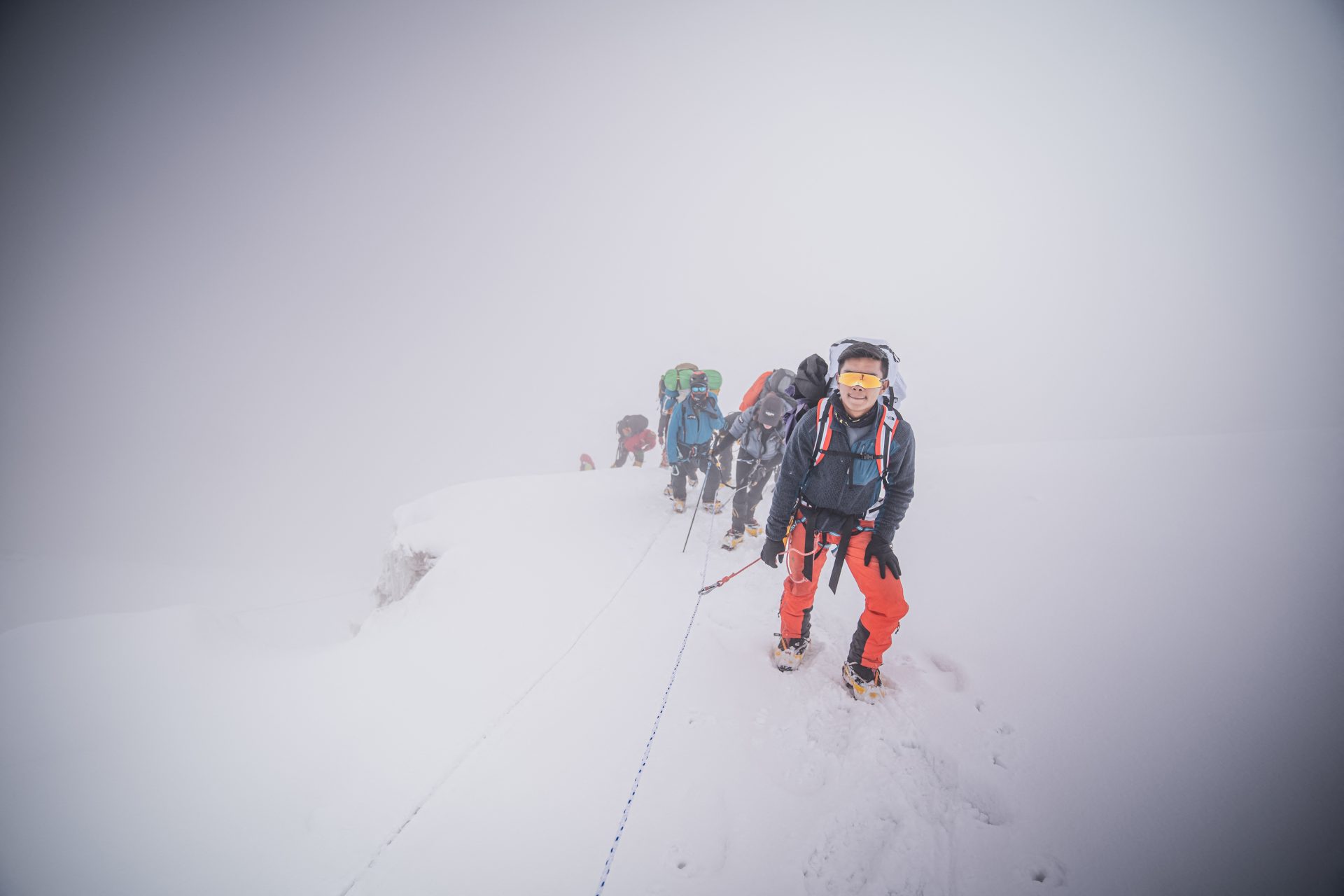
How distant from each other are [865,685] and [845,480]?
1697mm

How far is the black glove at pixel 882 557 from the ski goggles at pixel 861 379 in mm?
1224

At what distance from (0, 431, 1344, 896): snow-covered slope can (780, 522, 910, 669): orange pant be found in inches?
17.4

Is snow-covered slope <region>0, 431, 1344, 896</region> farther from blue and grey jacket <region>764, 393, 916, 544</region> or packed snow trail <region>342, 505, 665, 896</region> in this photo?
blue and grey jacket <region>764, 393, 916, 544</region>

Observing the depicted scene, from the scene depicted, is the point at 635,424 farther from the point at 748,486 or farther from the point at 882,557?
the point at 882,557

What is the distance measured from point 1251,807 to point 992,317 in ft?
214

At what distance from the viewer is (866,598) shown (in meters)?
3.75

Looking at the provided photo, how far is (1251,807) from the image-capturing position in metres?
2.61

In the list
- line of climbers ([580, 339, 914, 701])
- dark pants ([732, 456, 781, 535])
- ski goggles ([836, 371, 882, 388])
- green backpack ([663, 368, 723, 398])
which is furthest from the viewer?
green backpack ([663, 368, 723, 398])

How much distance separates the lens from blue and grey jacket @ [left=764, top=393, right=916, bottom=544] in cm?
349

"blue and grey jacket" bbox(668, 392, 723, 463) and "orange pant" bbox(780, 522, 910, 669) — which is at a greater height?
"blue and grey jacket" bbox(668, 392, 723, 463)

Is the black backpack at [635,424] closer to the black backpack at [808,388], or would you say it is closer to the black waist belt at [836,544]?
the black backpack at [808,388]

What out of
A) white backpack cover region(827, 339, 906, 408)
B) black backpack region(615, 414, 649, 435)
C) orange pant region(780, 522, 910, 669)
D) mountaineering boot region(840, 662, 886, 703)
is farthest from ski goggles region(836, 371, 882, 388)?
black backpack region(615, 414, 649, 435)

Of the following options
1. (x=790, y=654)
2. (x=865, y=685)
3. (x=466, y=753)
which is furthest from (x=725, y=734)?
(x=466, y=753)

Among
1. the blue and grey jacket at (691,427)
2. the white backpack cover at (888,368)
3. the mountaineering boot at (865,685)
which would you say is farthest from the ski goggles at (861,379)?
A: the blue and grey jacket at (691,427)
